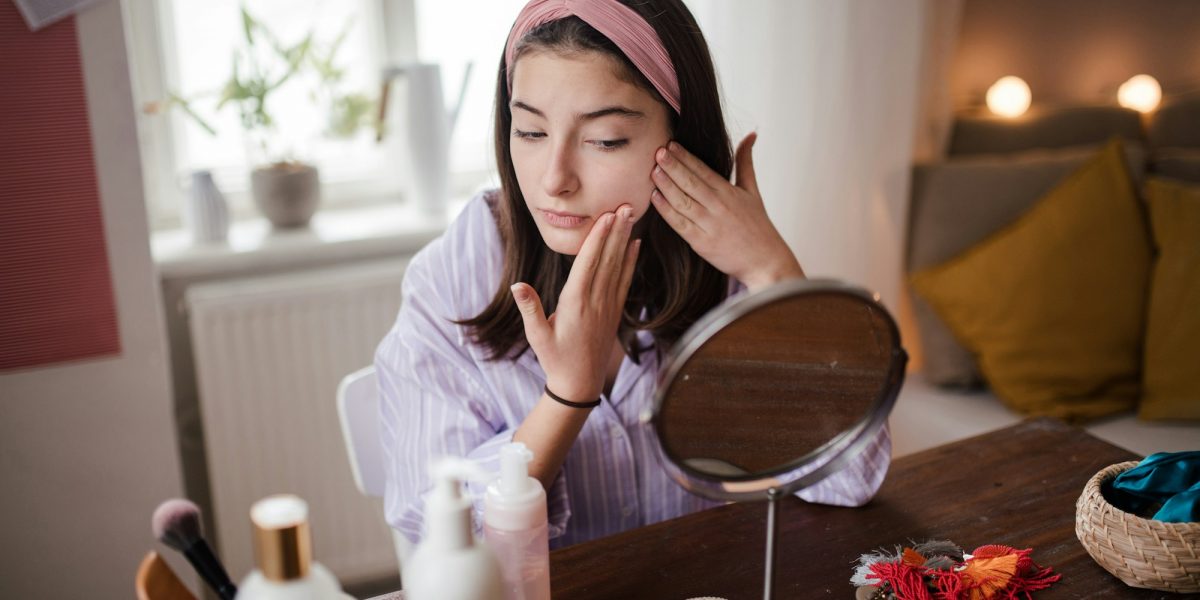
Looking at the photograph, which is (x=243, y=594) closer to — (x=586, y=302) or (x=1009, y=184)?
(x=586, y=302)

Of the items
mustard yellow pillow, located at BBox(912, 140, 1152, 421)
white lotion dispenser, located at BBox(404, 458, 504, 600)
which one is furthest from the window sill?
white lotion dispenser, located at BBox(404, 458, 504, 600)

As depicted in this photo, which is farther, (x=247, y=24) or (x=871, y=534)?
(x=247, y=24)

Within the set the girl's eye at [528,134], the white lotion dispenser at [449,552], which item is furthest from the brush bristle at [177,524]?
the girl's eye at [528,134]

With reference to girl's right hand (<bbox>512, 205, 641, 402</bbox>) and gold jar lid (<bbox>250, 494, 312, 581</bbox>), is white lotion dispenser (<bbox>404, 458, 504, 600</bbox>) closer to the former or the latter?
gold jar lid (<bbox>250, 494, 312, 581</bbox>)

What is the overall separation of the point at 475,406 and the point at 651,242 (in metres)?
0.31

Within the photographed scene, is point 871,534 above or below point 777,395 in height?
below

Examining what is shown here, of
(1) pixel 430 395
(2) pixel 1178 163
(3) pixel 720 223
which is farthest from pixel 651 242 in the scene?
(2) pixel 1178 163

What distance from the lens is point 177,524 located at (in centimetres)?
62

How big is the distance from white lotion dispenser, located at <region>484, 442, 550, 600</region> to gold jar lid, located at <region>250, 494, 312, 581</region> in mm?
206

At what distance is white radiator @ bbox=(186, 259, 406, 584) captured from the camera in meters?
1.95

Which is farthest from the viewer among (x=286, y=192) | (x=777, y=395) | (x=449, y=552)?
(x=286, y=192)

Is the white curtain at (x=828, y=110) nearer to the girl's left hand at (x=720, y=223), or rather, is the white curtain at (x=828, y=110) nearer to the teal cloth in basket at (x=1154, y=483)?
the girl's left hand at (x=720, y=223)

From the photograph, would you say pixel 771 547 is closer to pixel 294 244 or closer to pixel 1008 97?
pixel 294 244

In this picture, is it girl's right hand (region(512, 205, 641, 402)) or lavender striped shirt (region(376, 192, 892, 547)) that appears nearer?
girl's right hand (region(512, 205, 641, 402))
